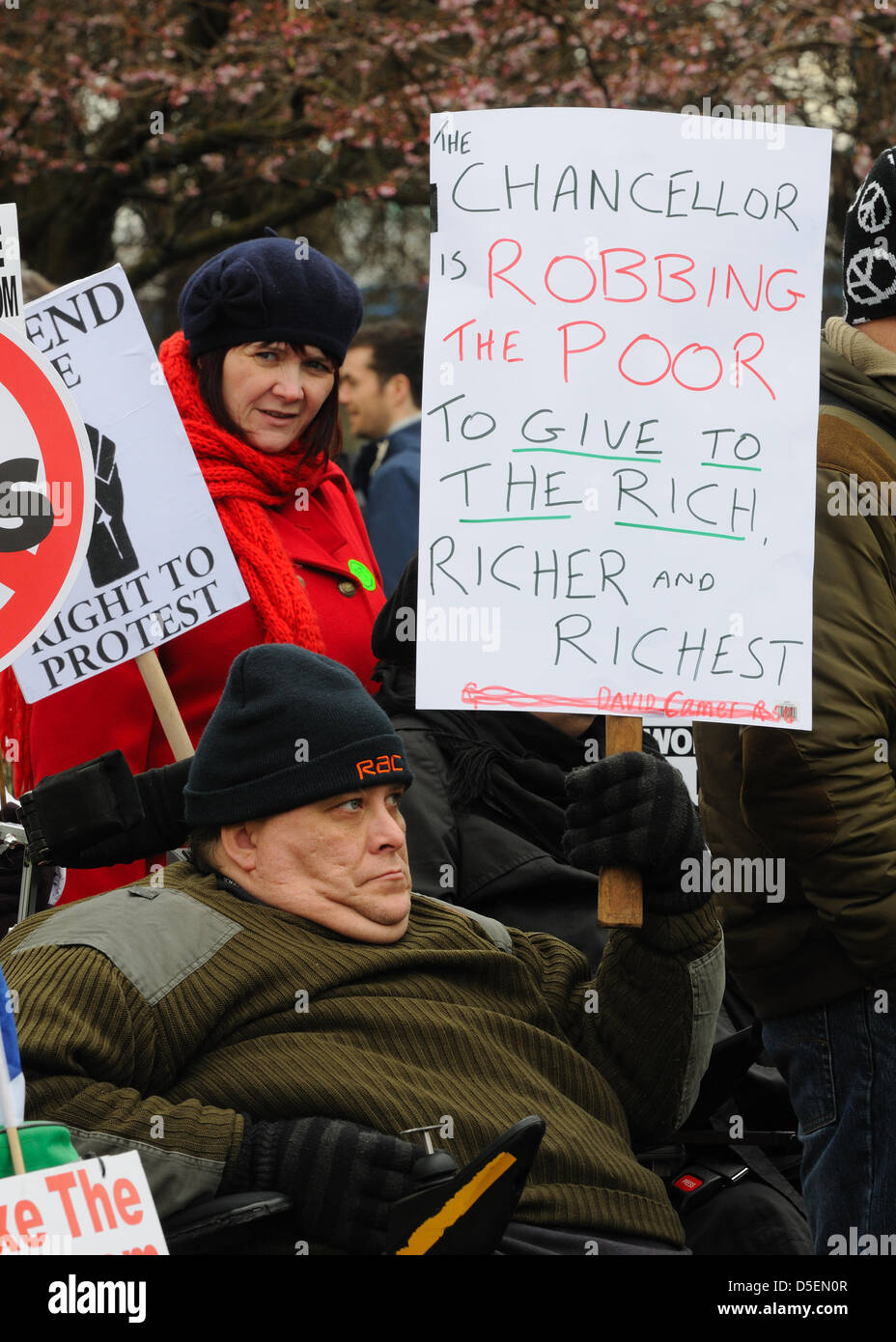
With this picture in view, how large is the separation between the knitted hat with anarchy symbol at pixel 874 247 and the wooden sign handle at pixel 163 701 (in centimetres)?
140

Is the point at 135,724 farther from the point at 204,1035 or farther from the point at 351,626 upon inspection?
the point at 204,1035

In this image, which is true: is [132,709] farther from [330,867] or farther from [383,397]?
[383,397]

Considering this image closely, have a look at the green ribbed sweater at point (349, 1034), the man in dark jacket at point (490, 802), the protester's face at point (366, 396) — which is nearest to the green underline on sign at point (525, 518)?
the green ribbed sweater at point (349, 1034)

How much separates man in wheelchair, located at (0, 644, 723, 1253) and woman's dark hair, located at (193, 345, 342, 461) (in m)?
0.89

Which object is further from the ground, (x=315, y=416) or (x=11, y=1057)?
(x=315, y=416)

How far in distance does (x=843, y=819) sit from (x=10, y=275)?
157 cm

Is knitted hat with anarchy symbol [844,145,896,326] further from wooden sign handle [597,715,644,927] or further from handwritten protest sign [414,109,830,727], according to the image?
wooden sign handle [597,715,644,927]

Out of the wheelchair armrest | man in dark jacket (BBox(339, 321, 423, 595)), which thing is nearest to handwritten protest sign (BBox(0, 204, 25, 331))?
the wheelchair armrest

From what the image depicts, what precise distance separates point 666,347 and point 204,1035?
50.5 inches

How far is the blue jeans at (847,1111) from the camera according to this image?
3.02m

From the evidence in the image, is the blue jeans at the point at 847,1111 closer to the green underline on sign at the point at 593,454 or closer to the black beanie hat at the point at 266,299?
the green underline on sign at the point at 593,454

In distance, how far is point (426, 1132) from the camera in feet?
8.52

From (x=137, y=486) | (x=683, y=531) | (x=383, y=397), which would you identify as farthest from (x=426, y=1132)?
(x=383, y=397)

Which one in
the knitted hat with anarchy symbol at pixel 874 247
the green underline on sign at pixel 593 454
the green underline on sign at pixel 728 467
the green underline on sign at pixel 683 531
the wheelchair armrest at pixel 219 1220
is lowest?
the wheelchair armrest at pixel 219 1220
